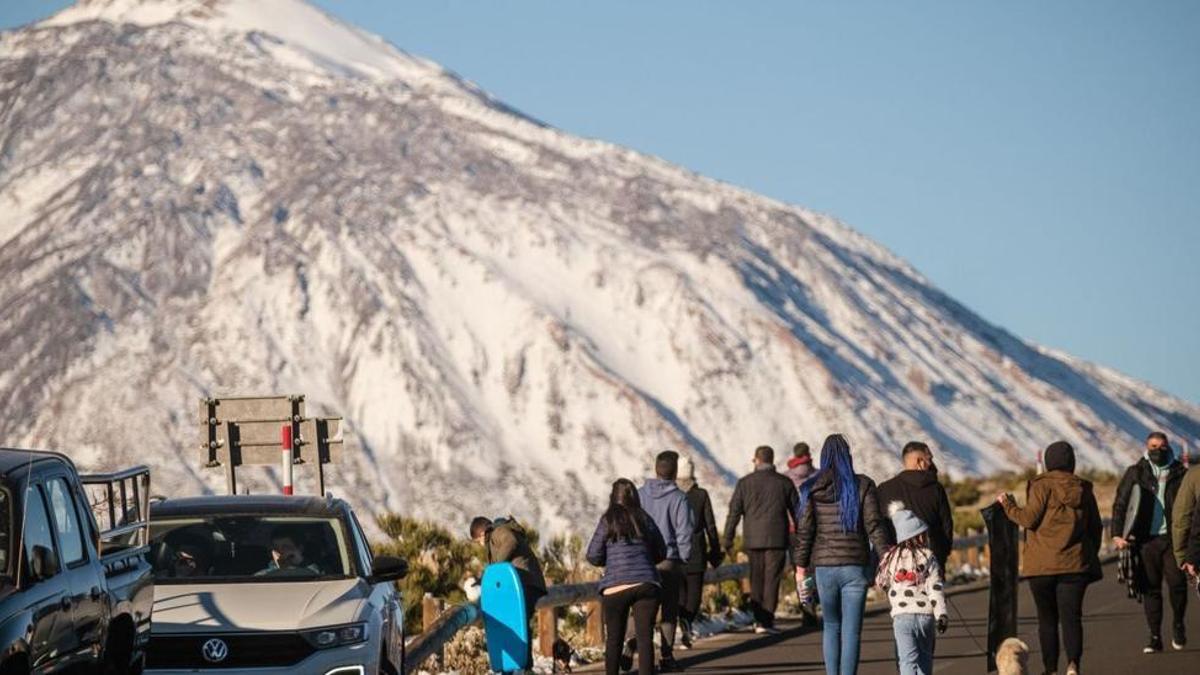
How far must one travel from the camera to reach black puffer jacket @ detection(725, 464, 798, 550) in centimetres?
2220

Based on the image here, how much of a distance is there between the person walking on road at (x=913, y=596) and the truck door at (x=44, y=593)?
5888 millimetres

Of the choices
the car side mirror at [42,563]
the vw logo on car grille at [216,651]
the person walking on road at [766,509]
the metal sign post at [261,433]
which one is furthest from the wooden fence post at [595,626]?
the car side mirror at [42,563]

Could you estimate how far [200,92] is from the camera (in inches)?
6560

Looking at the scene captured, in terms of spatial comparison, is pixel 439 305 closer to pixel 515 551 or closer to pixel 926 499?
pixel 515 551

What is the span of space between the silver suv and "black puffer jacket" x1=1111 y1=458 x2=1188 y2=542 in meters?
7.43

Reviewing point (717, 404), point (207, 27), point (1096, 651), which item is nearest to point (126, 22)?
point (207, 27)

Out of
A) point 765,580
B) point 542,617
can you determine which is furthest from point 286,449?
point 542,617

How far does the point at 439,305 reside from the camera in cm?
13012

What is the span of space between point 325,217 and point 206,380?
22.0m

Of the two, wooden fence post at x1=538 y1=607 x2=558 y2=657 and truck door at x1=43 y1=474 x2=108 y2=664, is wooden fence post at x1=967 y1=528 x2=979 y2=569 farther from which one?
truck door at x1=43 y1=474 x2=108 y2=664

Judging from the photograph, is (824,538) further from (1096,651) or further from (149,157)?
(149,157)

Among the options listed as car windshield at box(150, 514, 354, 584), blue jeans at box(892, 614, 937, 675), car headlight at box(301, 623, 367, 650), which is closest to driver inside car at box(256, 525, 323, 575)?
car windshield at box(150, 514, 354, 584)

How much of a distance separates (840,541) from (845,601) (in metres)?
0.41

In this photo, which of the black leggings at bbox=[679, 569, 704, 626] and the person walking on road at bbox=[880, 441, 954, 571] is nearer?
the person walking on road at bbox=[880, 441, 954, 571]
